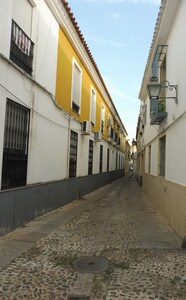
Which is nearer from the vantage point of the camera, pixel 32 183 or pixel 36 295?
pixel 36 295

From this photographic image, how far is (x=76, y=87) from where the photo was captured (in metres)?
11.6

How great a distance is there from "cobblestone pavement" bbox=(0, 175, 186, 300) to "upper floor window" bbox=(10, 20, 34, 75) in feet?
12.1

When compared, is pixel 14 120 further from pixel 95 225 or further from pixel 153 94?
pixel 153 94

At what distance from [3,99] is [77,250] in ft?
10.3

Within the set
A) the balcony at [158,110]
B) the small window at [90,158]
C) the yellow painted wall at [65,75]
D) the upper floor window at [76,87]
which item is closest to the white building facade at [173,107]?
the balcony at [158,110]

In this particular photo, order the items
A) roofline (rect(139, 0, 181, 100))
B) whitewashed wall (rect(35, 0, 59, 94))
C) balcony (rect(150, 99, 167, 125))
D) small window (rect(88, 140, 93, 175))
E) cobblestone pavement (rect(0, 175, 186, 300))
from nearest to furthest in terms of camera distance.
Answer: cobblestone pavement (rect(0, 175, 186, 300)) < roofline (rect(139, 0, 181, 100)) < whitewashed wall (rect(35, 0, 59, 94)) < balcony (rect(150, 99, 167, 125)) < small window (rect(88, 140, 93, 175))

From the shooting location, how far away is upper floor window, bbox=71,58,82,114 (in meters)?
11.0

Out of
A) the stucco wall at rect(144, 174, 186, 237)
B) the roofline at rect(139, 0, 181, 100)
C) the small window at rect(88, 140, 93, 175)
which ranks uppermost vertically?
the roofline at rect(139, 0, 181, 100)

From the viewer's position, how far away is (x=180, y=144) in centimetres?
645

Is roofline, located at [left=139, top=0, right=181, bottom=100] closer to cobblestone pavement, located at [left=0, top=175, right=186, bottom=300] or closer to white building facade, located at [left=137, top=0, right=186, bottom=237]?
white building facade, located at [left=137, top=0, right=186, bottom=237]

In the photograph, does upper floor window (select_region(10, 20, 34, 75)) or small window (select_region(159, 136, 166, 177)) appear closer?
upper floor window (select_region(10, 20, 34, 75))

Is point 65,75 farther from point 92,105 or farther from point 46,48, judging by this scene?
point 92,105

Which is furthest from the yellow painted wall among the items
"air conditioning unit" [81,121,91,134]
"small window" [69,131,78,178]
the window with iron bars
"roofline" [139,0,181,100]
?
"roofline" [139,0,181,100]

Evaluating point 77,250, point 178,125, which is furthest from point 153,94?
point 77,250
